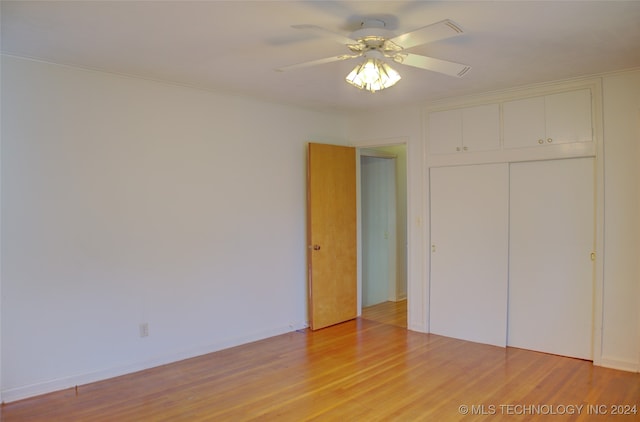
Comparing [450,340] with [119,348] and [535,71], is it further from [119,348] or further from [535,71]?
[119,348]

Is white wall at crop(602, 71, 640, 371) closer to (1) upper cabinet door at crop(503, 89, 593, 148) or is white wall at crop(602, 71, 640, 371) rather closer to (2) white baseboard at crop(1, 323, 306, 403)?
(1) upper cabinet door at crop(503, 89, 593, 148)

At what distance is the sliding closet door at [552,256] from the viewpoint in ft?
12.0

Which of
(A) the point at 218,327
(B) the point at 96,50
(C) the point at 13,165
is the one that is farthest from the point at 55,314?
(B) the point at 96,50

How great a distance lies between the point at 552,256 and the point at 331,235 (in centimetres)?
223

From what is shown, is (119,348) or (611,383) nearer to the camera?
(611,383)

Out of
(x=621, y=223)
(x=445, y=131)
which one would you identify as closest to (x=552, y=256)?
(x=621, y=223)

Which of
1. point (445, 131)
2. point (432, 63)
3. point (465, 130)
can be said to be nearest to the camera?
point (432, 63)

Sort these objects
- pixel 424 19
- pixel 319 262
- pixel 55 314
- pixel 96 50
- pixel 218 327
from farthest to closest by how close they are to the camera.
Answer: pixel 319 262 → pixel 218 327 → pixel 55 314 → pixel 96 50 → pixel 424 19

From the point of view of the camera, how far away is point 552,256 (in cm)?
382

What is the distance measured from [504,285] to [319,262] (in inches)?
75.0

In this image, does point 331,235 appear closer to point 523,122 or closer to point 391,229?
point 391,229

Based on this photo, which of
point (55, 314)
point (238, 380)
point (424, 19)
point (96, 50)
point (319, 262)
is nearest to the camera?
point (424, 19)

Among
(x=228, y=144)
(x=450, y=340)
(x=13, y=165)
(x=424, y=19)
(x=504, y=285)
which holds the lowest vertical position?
(x=450, y=340)

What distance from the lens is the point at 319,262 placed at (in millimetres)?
4707
